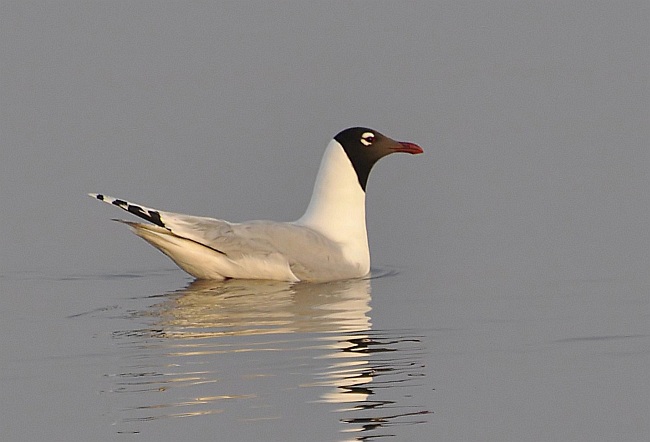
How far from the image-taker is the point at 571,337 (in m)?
9.41

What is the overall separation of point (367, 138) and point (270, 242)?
183 cm

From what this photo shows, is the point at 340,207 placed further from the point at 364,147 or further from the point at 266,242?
the point at 266,242

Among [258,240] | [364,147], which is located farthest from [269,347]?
[364,147]

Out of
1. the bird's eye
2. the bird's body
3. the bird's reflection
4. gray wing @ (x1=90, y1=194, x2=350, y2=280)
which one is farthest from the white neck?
the bird's reflection

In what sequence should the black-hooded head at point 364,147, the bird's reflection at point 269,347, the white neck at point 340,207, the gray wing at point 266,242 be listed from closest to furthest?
the bird's reflection at point 269,347 < the gray wing at point 266,242 < the white neck at point 340,207 < the black-hooded head at point 364,147

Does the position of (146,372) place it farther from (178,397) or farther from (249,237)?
(249,237)

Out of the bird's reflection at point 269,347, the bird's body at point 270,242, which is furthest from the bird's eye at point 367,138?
the bird's reflection at point 269,347

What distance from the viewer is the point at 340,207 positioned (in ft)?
42.7

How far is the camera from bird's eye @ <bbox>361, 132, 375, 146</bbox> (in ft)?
43.7

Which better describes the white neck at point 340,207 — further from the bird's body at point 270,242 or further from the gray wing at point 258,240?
the gray wing at point 258,240

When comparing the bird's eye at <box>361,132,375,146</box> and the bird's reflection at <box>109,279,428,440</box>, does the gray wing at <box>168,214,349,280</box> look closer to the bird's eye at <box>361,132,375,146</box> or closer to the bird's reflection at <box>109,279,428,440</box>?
the bird's reflection at <box>109,279,428,440</box>

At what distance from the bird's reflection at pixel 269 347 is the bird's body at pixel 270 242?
0.66 feet

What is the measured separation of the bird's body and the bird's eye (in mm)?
522

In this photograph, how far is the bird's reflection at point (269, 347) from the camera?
24.5 ft
